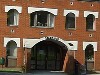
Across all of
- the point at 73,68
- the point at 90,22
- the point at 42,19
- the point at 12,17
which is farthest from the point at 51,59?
the point at 12,17

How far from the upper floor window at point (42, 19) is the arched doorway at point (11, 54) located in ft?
8.46

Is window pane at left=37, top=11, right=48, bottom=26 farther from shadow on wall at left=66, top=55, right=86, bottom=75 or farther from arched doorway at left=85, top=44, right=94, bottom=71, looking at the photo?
arched doorway at left=85, top=44, right=94, bottom=71

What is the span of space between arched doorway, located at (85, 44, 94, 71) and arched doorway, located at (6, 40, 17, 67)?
274 inches

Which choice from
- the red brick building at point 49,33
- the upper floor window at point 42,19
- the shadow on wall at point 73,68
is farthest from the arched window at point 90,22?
the shadow on wall at point 73,68

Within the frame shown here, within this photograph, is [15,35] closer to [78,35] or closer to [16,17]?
[16,17]

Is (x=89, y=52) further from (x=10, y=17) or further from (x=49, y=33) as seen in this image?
(x=10, y=17)

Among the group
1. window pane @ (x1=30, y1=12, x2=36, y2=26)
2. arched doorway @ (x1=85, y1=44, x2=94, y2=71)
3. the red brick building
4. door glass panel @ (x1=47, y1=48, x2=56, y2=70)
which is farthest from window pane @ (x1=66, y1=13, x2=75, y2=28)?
window pane @ (x1=30, y1=12, x2=36, y2=26)

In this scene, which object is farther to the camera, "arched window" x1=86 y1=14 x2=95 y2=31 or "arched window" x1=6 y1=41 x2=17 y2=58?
"arched window" x1=86 y1=14 x2=95 y2=31

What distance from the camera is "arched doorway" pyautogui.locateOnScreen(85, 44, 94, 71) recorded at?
35.1 m

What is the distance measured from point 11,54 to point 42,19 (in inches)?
171

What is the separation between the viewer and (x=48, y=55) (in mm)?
35000

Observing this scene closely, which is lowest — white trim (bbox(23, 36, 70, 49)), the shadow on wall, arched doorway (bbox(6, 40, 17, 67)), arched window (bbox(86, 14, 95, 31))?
the shadow on wall

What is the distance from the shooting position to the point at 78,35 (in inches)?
1367

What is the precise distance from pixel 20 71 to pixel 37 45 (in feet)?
13.9
